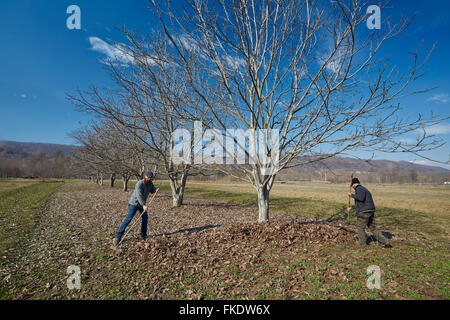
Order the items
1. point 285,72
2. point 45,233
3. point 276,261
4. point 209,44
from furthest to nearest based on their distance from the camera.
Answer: point 45,233 < point 285,72 < point 209,44 < point 276,261

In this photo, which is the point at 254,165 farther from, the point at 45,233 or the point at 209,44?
the point at 45,233

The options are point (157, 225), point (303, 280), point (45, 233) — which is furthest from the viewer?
point (157, 225)

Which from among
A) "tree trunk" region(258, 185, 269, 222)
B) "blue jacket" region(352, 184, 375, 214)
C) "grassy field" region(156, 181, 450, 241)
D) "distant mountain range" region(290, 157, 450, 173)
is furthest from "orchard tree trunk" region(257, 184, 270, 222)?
"grassy field" region(156, 181, 450, 241)

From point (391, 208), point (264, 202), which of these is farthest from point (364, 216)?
point (391, 208)

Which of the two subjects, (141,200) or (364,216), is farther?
(141,200)

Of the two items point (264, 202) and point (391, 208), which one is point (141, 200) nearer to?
point (264, 202)

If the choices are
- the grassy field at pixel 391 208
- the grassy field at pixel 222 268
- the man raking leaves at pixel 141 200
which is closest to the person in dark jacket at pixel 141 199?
the man raking leaves at pixel 141 200

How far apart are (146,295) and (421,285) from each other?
5.17 metres

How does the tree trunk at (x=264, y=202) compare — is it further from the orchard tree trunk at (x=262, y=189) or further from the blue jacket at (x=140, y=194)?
the blue jacket at (x=140, y=194)

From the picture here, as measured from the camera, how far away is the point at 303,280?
159 inches

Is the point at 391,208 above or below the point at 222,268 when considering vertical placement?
below

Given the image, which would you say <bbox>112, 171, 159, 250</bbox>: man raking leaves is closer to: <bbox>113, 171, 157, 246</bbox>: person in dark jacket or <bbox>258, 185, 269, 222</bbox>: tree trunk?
<bbox>113, 171, 157, 246</bbox>: person in dark jacket

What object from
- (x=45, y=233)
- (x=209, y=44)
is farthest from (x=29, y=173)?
(x=209, y=44)
